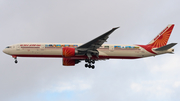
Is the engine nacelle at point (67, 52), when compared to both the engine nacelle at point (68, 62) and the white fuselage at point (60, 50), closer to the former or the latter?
the white fuselage at point (60, 50)

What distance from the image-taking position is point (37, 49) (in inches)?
1892

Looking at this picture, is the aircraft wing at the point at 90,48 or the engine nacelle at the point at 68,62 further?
the engine nacelle at the point at 68,62

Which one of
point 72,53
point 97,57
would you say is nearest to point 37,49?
point 72,53

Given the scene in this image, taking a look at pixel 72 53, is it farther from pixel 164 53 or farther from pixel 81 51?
pixel 164 53

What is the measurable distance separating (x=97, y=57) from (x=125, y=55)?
4967mm

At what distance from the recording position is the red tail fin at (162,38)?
51375mm

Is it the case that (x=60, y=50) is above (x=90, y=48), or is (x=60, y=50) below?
below

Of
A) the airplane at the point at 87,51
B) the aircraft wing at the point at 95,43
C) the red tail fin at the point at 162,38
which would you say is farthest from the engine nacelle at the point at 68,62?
the red tail fin at the point at 162,38

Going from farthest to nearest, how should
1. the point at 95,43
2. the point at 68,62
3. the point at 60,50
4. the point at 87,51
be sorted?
the point at 68,62 → the point at 60,50 → the point at 87,51 → the point at 95,43

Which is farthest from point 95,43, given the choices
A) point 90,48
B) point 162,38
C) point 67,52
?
point 162,38

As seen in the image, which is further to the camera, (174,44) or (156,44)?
(156,44)

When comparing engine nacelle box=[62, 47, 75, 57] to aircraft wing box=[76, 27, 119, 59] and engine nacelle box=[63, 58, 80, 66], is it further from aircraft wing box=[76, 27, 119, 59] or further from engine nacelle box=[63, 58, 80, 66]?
engine nacelle box=[63, 58, 80, 66]

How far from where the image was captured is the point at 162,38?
2042 inches

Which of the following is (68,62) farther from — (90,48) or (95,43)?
(95,43)
